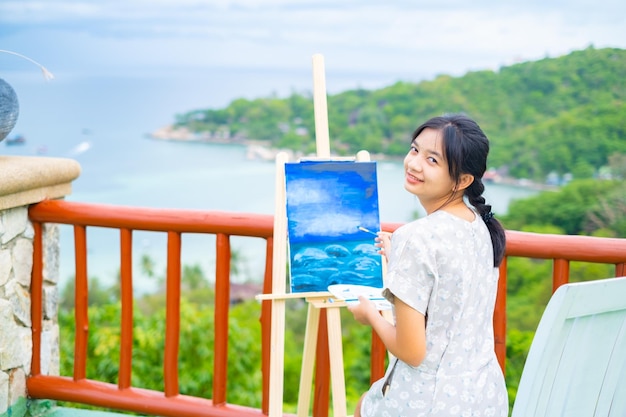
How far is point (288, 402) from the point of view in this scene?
766 cm

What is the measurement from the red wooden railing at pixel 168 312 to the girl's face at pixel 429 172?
2.32ft

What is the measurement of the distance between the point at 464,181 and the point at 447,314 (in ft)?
0.87

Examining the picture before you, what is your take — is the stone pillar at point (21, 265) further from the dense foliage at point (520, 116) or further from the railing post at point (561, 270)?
the dense foliage at point (520, 116)

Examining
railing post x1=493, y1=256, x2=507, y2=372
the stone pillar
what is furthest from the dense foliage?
railing post x1=493, y1=256, x2=507, y2=372

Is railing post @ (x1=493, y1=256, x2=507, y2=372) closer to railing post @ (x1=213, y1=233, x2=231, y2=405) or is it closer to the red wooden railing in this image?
the red wooden railing

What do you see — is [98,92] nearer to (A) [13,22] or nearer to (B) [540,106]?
(A) [13,22]

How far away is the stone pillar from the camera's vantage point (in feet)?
7.77

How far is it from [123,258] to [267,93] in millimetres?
12959

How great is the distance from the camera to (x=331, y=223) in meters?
2.13

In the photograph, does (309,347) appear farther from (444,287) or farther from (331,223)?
(444,287)

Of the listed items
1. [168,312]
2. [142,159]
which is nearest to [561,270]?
[168,312]

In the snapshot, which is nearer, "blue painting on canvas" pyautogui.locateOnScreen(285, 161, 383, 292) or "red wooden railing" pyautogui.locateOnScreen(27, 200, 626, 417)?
"blue painting on canvas" pyautogui.locateOnScreen(285, 161, 383, 292)

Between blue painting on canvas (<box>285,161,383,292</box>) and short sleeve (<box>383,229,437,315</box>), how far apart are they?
65 cm

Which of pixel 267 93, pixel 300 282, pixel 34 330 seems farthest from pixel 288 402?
pixel 267 93
